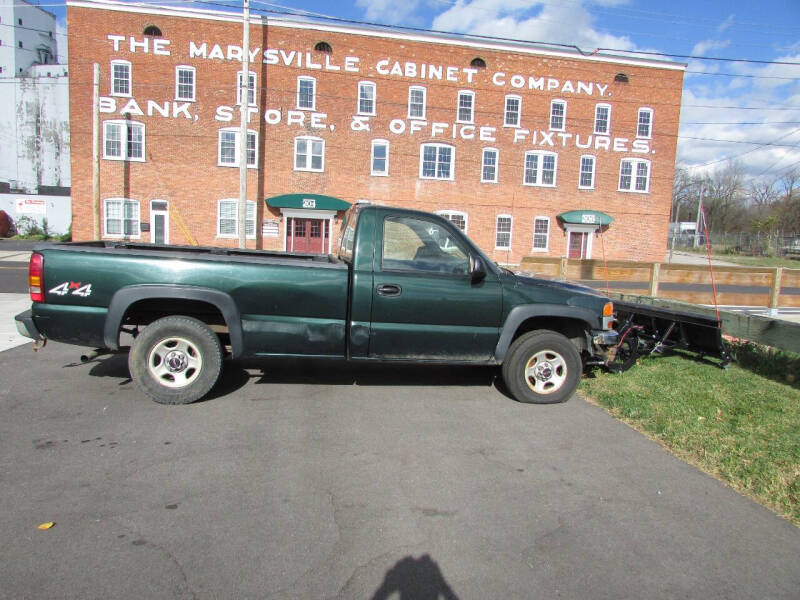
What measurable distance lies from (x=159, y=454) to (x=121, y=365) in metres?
2.98

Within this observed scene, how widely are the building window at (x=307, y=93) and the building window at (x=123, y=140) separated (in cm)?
783

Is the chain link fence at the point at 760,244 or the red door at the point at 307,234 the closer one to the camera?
the red door at the point at 307,234

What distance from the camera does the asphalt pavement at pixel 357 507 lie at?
8.77 ft

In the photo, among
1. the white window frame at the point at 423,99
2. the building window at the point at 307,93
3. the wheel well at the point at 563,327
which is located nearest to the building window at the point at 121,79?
the building window at the point at 307,93

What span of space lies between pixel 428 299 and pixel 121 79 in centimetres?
2713

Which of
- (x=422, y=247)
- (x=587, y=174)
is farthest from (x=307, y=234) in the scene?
(x=422, y=247)

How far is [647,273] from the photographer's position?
12812mm

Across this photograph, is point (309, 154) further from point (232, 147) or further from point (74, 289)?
point (74, 289)

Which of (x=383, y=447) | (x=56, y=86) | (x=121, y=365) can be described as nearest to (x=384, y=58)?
(x=121, y=365)

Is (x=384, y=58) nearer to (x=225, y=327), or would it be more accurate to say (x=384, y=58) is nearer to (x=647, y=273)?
(x=647, y=273)

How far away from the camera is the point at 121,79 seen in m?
26.0

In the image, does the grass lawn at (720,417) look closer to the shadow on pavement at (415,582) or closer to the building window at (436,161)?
the shadow on pavement at (415,582)

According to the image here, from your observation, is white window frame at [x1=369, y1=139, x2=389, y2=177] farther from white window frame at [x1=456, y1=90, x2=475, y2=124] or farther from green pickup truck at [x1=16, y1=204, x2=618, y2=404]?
green pickup truck at [x1=16, y1=204, x2=618, y2=404]

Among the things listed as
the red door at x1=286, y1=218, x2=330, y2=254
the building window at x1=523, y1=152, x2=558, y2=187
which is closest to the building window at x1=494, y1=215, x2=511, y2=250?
the building window at x1=523, y1=152, x2=558, y2=187
